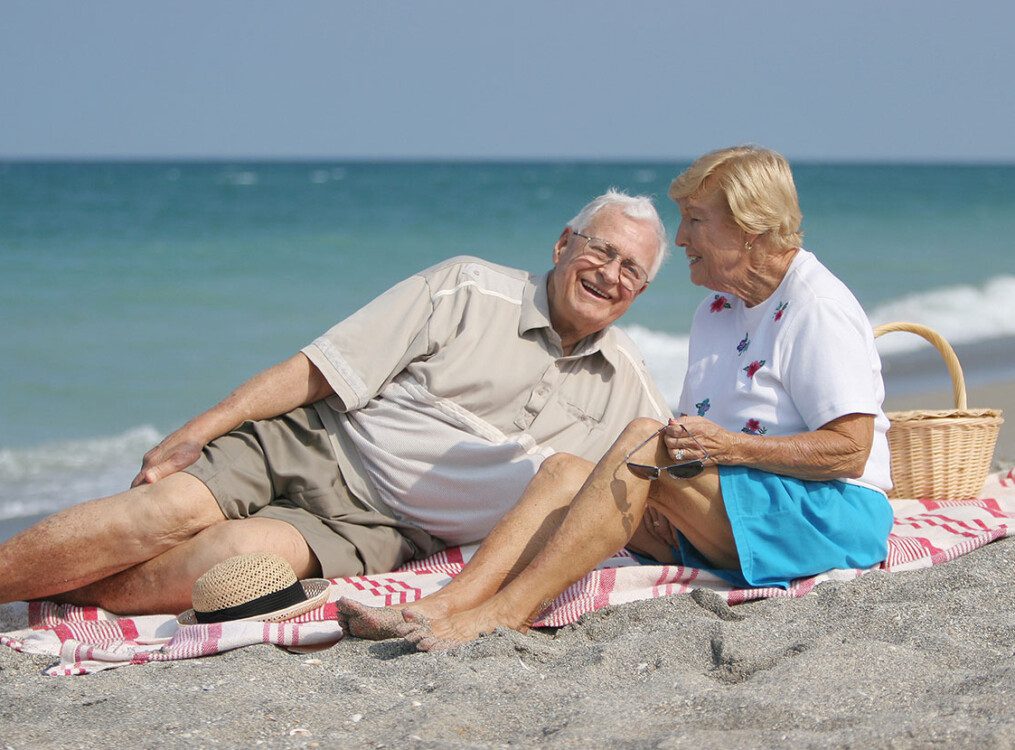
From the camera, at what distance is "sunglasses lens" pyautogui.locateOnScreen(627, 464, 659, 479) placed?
348 centimetres

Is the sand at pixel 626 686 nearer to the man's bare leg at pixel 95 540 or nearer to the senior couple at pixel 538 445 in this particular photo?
the senior couple at pixel 538 445

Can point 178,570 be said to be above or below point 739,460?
below

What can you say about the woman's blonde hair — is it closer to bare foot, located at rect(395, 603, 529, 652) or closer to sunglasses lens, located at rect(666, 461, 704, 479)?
sunglasses lens, located at rect(666, 461, 704, 479)

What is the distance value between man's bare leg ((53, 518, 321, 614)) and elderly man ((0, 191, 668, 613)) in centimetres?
2

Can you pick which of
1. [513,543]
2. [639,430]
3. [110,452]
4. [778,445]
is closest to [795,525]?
[778,445]

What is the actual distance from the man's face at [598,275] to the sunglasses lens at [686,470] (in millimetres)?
957

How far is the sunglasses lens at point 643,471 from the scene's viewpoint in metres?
3.48

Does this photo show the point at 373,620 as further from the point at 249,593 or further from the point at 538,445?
Result: the point at 538,445

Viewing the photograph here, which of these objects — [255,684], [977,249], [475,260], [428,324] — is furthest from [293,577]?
[977,249]

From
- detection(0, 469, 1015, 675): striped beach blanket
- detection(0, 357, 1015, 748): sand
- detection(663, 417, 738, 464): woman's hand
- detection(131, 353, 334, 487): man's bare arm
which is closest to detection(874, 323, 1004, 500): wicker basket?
detection(0, 469, 1015, 675): striped beach blanket

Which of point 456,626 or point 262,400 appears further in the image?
point 262,400

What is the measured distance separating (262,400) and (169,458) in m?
0.38

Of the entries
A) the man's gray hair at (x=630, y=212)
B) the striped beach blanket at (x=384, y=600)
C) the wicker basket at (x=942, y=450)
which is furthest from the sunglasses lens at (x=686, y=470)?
the wicker basket at (x=942, y=450)

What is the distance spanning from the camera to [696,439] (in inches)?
136
